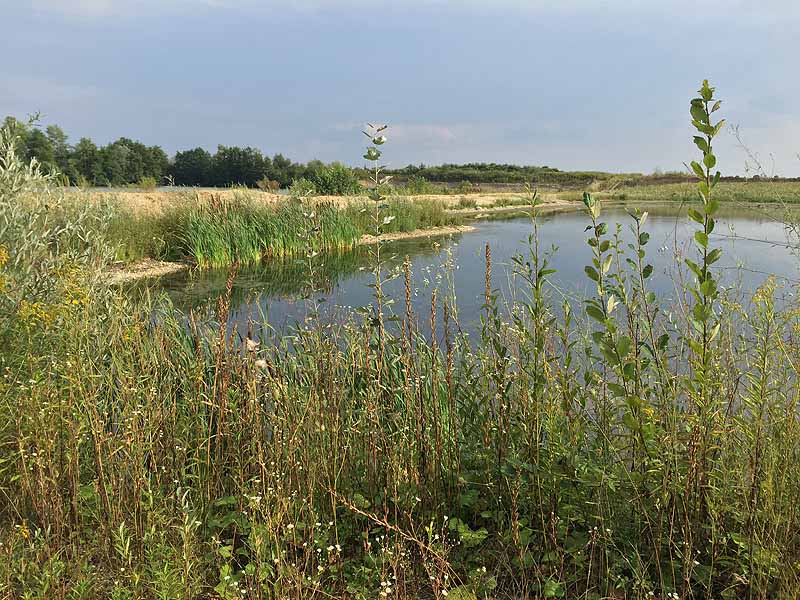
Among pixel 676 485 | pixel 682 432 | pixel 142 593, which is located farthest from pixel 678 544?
pixel 142 593

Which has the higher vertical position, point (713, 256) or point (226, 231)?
point (713, 256)

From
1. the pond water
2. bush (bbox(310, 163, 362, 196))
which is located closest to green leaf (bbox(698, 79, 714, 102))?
the pond water

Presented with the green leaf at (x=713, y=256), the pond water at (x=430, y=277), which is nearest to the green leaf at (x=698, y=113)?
the green leaf at (x=713, y=256)

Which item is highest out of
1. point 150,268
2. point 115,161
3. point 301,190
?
point 115,161

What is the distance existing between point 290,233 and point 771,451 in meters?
12.7

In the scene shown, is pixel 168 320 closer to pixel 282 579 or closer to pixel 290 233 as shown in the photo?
pixel 282 579

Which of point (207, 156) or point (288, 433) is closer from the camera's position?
point (288, 433)

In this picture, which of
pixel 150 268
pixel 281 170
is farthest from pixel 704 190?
pixel 281 170

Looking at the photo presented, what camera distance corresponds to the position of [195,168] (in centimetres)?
4678

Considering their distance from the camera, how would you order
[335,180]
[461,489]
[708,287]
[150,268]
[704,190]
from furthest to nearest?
[335,180] → [150,268] → [461,489] → [704,190] → [708,287]

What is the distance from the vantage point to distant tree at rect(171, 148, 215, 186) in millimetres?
44969

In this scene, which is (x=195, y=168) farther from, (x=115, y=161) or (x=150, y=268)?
(x=150, y=268)

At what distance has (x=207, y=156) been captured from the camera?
4688 cm

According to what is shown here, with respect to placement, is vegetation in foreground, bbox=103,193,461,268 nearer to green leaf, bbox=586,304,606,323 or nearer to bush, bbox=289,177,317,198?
bush, bbox=289,177,317,198
